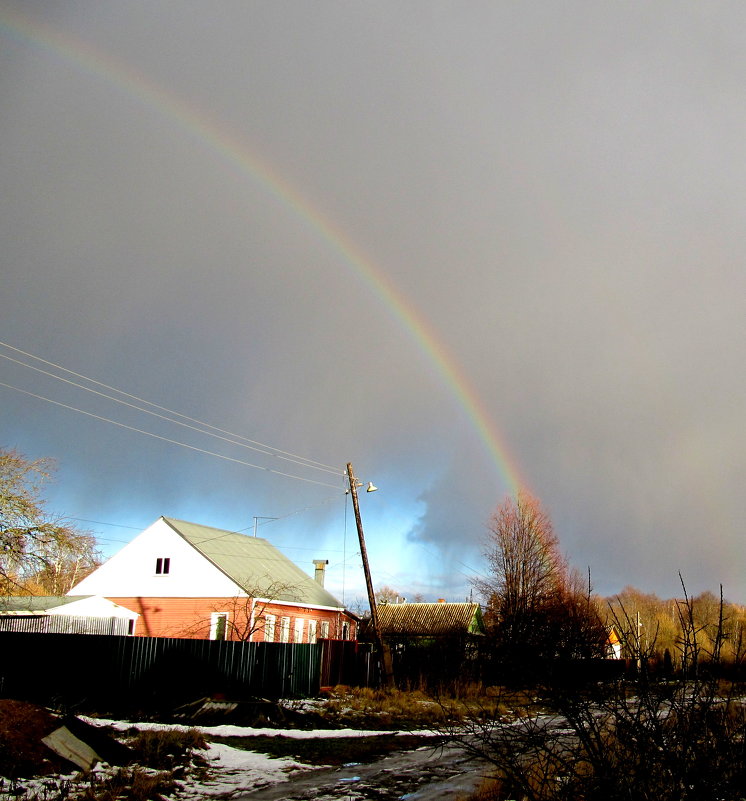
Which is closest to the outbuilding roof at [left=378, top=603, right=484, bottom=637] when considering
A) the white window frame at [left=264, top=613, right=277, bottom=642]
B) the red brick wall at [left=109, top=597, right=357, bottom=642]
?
the white window frame at [left=264, top=613, right=277, bottom=642]

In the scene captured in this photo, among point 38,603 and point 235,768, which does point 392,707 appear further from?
point 38,603

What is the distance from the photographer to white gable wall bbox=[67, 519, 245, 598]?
31141mm

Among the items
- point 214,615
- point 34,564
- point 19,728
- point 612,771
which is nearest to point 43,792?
point 19,728

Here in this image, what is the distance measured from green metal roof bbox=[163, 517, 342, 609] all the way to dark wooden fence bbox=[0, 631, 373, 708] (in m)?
10.1

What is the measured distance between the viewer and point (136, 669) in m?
18.4

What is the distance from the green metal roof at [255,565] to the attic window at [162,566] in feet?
4.22

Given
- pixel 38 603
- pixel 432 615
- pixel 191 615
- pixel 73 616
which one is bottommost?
pixel 73 616

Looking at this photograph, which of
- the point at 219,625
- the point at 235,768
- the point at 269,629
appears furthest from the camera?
the point at 269,629

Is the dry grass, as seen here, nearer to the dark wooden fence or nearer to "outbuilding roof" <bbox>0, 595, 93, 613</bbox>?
the dark wooden fence

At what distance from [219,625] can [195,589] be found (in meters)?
1.90

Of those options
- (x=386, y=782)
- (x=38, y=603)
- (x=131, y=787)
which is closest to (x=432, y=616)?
(x=38, y=603)

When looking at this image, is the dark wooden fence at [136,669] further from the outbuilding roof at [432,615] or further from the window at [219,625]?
the outbuilding roof at [432,615]

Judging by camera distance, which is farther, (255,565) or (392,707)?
(255,565)

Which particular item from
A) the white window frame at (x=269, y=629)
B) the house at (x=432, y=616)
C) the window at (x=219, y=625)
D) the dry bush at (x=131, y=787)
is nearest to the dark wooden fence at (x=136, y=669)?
the dry bush at (x=131, y=787)
